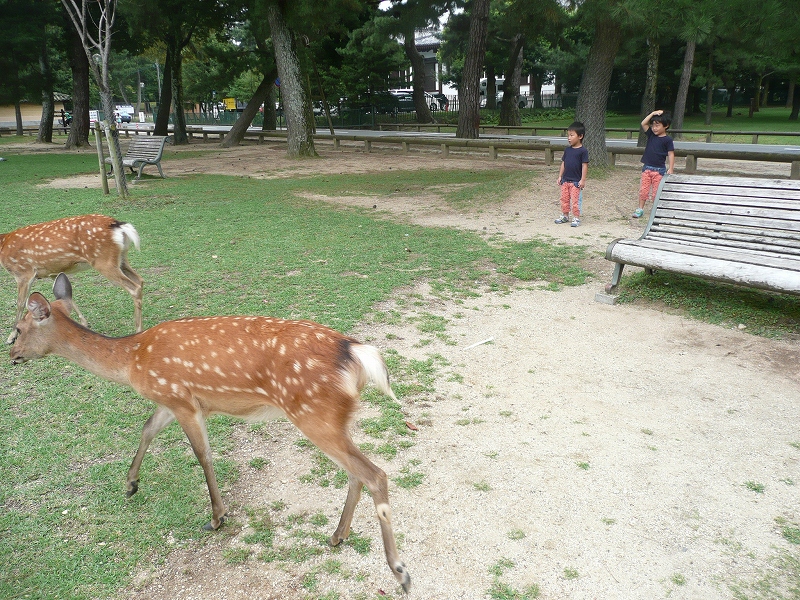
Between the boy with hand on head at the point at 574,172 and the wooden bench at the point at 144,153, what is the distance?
930 cm

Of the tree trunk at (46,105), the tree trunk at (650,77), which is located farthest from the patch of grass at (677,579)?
the tree trunk at (46,105)

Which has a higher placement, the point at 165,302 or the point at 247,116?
the point at 247,116

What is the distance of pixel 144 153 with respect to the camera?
50.5ft

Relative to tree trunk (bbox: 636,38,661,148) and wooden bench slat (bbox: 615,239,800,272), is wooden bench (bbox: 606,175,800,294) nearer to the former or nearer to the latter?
wooden bench slat (bbox: 615,239,800,272)

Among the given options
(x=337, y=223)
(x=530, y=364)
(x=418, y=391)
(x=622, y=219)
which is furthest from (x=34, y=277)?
(x=622, y=219)

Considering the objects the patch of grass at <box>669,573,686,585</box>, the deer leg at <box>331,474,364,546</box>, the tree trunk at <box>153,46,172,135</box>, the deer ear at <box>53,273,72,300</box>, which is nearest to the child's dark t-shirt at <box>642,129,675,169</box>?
the patch of grass at <box>669,573,686,585</box>

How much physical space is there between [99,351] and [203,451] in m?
0.79

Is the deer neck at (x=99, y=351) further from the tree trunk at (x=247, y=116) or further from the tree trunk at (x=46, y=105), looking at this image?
the tree trunk at (x=46, y=105)

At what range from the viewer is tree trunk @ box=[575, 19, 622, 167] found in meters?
13.3

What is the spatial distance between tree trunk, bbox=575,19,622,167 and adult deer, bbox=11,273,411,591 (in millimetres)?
11799

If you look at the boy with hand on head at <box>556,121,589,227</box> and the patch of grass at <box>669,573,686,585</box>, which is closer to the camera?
the patch of grass at <box>669,573,686,585</box>

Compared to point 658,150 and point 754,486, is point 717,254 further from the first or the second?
point 658,150

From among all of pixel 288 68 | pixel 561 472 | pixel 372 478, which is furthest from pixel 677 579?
pixel 288 68

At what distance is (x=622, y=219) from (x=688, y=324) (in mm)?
4820
